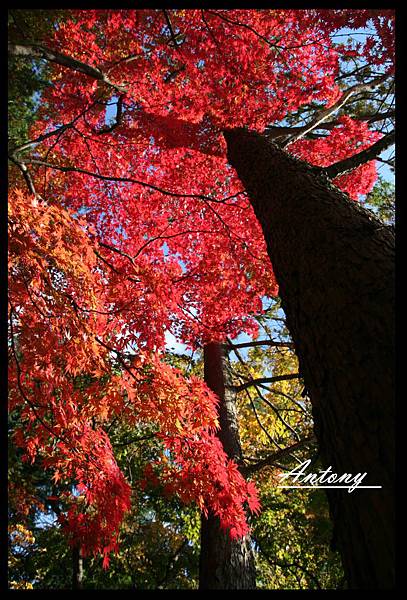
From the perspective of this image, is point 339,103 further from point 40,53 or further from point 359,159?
point 40,53

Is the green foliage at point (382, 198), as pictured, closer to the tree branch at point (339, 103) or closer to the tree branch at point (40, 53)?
the tree branch at point (339, 103)

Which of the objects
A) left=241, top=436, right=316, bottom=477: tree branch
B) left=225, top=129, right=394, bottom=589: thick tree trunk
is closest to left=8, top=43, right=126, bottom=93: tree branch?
left=225, top=129, right=394, bottom=589: thick tree trunk

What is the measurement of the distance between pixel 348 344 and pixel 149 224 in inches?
280

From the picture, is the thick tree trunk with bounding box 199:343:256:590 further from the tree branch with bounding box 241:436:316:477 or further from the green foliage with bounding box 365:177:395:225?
→ the green foliage with bounding box 365:177:395:225

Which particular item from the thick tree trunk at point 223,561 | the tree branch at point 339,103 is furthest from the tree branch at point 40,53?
the thick tree trunk at point 223,561

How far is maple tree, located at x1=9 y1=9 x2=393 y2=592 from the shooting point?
12.3 ft

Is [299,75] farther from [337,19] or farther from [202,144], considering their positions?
[202,144]

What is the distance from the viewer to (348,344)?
1.55 m

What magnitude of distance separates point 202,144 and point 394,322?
22.9ft

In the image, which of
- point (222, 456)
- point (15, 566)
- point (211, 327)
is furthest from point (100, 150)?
point (15, 566)

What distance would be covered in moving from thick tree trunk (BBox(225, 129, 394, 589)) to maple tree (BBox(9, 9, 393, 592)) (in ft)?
4.08

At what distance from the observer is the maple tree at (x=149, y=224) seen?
12.3ft

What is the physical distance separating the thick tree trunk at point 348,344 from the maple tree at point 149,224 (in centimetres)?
124

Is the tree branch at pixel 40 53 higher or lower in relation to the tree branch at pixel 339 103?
lower
